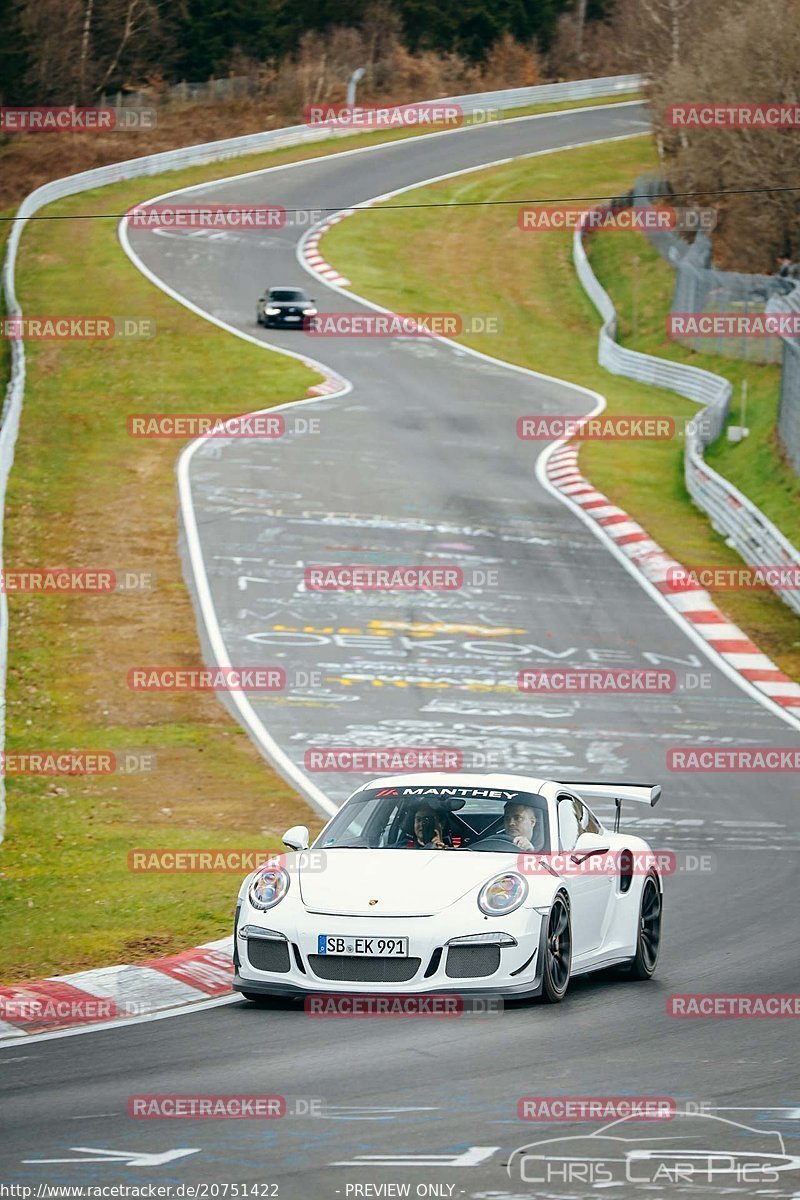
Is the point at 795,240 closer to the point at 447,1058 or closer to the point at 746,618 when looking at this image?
the point at 746,618

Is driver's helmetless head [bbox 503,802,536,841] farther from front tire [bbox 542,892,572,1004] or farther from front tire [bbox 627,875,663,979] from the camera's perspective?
front tire [bbox 627,875,663,979]

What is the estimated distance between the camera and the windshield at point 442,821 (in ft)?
36.7

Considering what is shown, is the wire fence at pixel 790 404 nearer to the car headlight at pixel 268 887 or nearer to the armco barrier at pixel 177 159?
the armco barrier at pixel 177 159

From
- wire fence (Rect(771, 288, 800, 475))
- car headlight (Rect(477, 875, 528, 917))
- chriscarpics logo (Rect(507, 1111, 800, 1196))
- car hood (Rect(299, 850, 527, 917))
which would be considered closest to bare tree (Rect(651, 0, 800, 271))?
wire fence (Rect(771, 288, 800, 475))

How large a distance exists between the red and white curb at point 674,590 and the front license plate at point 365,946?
14.0 meters

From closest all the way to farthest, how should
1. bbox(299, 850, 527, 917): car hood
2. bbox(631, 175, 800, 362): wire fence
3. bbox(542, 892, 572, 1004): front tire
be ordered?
1. bbox(299, 850, 527, 917): car hood
2. bbox(542, 892, 572, 1004): front tire
3. bbox(631, 175, 800, 362): wire fence

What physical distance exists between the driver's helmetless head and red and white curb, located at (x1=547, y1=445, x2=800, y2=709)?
1246 cm

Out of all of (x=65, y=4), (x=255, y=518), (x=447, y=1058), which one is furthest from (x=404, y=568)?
(x=65, y=4)

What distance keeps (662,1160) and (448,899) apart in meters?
3.39

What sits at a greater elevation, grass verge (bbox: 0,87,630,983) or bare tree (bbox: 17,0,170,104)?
bare tree (bbox: 17,0,170,104)

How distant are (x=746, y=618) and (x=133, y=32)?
223 feet

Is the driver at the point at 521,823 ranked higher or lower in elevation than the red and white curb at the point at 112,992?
higher

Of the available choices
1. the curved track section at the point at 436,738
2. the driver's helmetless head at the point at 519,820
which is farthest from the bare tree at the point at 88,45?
the driver's helmetless head at the point at 519,820

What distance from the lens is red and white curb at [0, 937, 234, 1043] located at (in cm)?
993
